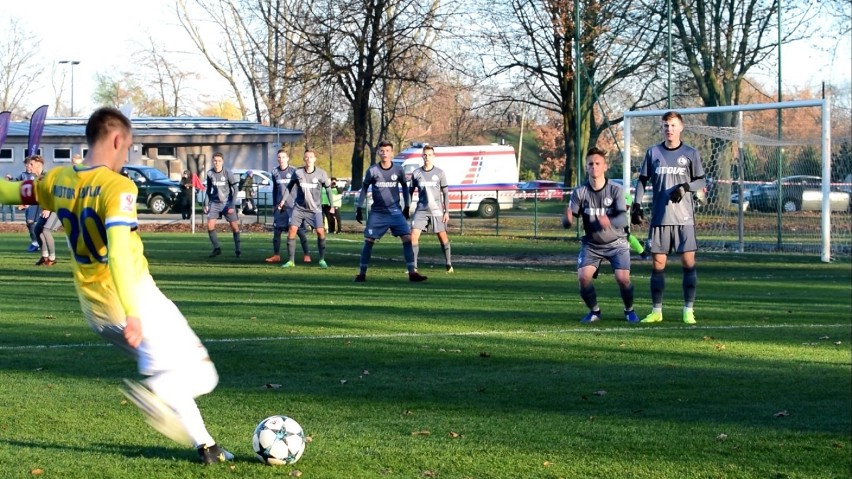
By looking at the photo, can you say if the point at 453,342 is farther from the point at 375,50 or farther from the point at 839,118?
the point at 375,50

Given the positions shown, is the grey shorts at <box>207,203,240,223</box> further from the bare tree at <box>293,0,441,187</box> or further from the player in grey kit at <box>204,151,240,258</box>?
the bare tree at <box>293,0,441,187</box>

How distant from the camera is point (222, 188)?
23.0 metres

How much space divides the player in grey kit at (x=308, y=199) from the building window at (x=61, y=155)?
118ft

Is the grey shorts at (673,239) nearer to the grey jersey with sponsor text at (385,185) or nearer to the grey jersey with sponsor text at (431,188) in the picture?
the grey jersey with sponsor text at (385,185)

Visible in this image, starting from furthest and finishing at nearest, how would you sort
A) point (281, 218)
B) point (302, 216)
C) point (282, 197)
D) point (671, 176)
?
point (281, 218)
point (282, 197)
point (302, 216)
point (671, 176)

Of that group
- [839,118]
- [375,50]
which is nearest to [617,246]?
[839,118]

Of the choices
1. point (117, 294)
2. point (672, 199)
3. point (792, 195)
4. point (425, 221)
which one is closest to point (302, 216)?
point (425, 221)

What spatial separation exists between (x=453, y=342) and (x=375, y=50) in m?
37.4

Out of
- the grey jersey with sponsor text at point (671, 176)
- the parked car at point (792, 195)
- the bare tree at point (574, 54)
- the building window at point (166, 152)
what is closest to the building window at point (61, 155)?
the building window at point (166, 152)

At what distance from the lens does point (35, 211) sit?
2409 cm

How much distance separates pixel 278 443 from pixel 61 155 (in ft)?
170

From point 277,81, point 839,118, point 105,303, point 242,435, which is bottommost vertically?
point 242,435

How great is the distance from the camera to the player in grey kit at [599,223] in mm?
11805

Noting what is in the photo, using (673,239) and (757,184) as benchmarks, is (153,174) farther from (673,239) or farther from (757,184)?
(673,239)
